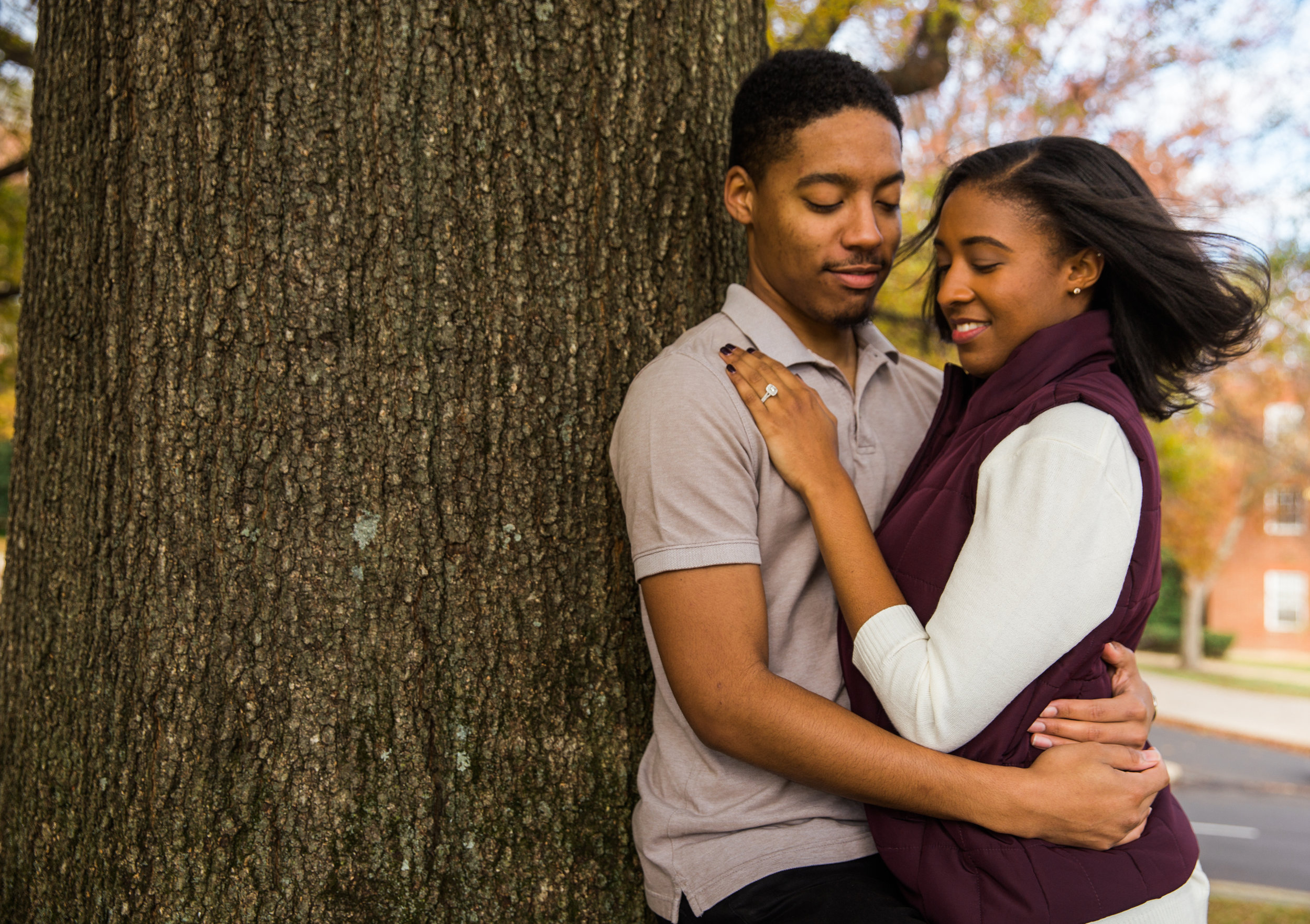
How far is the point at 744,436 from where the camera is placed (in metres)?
1.99

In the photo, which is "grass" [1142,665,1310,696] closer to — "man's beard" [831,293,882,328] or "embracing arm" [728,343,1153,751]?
"man's beard" [831,293,882,328]

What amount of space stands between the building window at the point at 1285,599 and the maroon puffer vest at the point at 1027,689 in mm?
32279

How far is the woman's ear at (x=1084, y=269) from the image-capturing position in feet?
6.59

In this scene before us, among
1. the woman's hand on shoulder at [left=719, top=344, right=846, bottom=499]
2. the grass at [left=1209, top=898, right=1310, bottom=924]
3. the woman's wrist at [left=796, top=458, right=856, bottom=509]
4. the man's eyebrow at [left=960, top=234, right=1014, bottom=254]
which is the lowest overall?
the grass at [left=1209, top=898, right=1310, bottom=924]

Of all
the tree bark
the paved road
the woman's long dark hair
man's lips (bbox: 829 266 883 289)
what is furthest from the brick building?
man's lips (bbox: 829 266 883 289)

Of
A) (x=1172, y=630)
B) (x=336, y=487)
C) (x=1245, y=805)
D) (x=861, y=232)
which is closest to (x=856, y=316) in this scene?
(x=861, y=232)

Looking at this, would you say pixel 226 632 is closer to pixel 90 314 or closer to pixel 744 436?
pixel 90 314

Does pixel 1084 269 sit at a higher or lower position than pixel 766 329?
higher

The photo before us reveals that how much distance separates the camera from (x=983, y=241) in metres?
2.02

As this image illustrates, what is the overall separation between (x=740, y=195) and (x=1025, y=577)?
123 centimetres

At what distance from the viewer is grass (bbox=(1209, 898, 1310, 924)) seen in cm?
761

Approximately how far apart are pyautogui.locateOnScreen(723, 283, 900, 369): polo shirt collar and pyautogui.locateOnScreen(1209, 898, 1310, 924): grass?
7.57m

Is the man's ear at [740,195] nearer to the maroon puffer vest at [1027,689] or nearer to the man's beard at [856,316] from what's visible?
the man's beard at [856,316]

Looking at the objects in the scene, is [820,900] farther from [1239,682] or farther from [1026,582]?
[1239,682]
